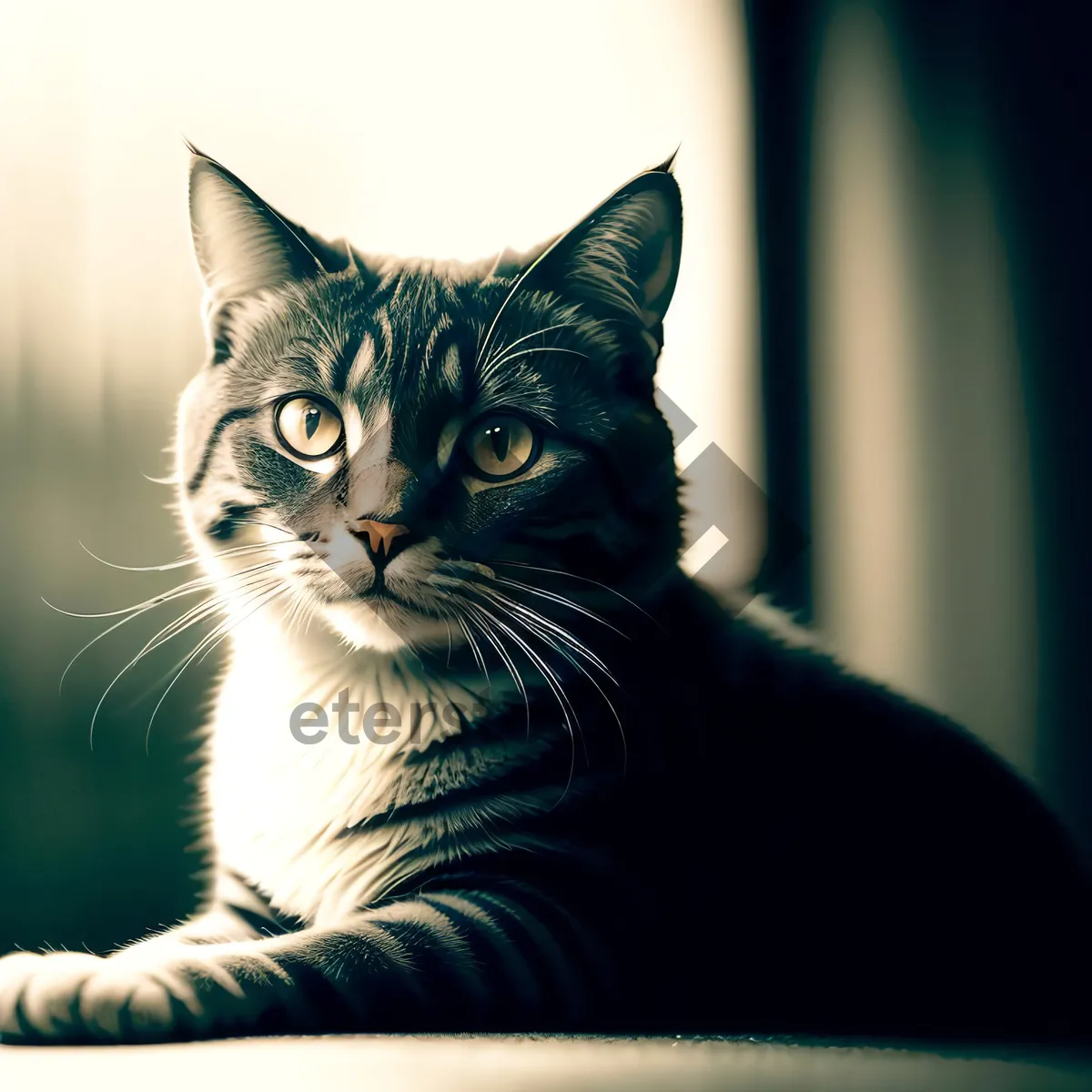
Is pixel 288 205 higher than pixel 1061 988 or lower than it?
higher

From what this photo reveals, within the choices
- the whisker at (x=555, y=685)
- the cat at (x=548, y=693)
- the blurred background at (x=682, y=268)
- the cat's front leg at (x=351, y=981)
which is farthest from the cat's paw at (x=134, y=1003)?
the whisker at (x=555, y=685)

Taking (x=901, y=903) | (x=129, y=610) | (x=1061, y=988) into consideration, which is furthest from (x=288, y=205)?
(x=1061, y=988)

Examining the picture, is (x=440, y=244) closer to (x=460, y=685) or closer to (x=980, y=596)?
(x=460, y=685)

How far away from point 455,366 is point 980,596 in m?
0.67

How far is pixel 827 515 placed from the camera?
1122 millimetres

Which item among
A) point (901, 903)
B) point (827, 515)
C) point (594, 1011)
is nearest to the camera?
point (594, 1011)

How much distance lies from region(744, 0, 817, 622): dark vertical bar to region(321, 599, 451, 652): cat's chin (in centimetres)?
42

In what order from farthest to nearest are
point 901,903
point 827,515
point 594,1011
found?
1. point 827,515
2. point 901,903
3. point 594,1011

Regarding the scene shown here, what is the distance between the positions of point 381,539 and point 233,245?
1.24 ft

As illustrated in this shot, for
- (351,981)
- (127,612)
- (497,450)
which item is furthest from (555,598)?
(127,612)

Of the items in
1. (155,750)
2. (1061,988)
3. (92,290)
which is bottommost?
(1061,988)

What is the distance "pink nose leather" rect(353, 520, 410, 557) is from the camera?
972mm

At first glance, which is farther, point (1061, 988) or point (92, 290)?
point (92, 290)

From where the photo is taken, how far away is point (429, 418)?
40.2 inches
